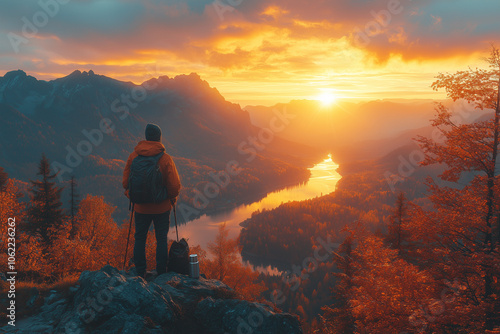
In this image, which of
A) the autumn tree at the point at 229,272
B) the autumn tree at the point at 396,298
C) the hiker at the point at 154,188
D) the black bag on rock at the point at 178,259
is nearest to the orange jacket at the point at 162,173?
the hiker at the point at 154,188

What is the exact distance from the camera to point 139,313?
6848 millimetres

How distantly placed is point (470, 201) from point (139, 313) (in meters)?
10.9

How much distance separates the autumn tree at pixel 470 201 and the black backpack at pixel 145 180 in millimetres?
9177

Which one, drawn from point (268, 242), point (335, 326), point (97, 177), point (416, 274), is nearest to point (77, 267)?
point (416, 274)

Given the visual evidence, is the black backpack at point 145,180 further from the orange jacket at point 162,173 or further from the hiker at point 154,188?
the orange jacket at point 162,173

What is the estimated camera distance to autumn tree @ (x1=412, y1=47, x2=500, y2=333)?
9414mm

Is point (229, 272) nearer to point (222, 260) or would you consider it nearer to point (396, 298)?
point (222, 260)

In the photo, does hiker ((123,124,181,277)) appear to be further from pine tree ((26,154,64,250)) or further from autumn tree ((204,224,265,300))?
autumn tree ((204,224,265,300))

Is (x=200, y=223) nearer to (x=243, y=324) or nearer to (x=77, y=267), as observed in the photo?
(x=77, y=267)

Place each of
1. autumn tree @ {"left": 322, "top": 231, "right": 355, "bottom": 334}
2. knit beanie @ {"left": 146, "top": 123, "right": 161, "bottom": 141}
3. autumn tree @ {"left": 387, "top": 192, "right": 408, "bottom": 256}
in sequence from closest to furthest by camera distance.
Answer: knit beanie @ {"left": 146, "top": 123, "right": 161, "bottom": 141}
autumn tree @ {"left": 322, "top": 231, "right": 355, "bottom": 334}
autumn tree @ {"left": 387, "top": 192, "right": 408, "bottom": 256}

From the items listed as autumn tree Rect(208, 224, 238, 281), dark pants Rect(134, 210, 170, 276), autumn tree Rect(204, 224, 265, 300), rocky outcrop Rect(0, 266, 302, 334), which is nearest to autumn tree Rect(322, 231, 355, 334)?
autumn tree Rect(204, 224, 265, 300)

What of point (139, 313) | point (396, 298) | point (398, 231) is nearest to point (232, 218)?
point (398, 231)

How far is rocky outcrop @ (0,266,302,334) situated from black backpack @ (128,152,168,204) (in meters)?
2.14

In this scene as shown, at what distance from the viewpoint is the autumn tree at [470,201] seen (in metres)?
9.41
